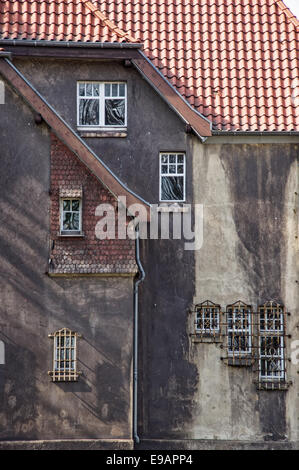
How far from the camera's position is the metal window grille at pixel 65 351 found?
34.1 metres

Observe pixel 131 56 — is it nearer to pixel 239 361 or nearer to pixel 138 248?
pixel 138 248

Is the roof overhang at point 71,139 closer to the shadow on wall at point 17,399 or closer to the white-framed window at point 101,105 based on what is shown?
the white-framed window at point 101,105

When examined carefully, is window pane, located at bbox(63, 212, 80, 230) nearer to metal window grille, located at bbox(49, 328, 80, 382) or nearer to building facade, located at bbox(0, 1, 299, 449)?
building facade, located at bbox(0, 1, 299, 449)

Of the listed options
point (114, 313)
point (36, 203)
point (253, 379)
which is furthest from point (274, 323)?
point (36, 203)

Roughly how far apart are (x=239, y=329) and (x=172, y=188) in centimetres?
443

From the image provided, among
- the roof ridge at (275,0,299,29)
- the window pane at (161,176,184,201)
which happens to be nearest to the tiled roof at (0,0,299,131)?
the roof ridge at (275,0,299,29)

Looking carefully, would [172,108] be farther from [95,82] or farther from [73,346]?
[73,346]

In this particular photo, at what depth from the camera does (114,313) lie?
3425 centimetres

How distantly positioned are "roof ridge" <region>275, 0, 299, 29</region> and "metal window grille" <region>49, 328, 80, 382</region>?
1188cm

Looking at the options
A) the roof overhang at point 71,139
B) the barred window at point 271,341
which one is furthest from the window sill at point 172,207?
the barred window at point 271,341

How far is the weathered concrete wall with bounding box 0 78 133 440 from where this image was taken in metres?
33.9

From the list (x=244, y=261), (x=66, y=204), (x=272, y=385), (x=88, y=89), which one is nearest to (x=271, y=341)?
(x=272, y=385)

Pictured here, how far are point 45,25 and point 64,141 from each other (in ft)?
13.2
